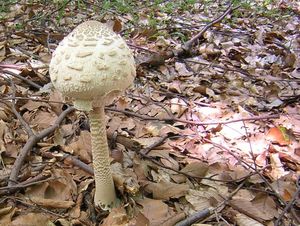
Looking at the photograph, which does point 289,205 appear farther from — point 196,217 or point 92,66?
point 92,66

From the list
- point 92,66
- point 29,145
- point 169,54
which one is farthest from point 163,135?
point 169,54

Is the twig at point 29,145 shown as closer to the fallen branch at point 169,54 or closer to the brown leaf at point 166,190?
the brown leaf at point 166,190

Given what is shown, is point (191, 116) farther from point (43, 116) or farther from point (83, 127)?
point (43, 116)

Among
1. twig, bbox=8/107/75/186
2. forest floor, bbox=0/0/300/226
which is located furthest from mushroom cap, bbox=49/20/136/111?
twig, bbox=8/107/75/186

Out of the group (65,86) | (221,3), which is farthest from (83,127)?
(221,3)

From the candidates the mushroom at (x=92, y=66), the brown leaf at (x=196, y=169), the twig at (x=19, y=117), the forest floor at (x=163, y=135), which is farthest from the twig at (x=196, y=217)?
the twig at (x=19, y=117)
